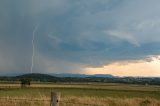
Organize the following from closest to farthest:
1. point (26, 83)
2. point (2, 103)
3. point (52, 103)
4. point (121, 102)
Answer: point (52, 103) < point (2, 103) < point (121, 102) < point (26, 83)

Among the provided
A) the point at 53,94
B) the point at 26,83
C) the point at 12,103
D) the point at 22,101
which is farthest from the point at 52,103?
the point at 26,83

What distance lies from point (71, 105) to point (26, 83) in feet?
328

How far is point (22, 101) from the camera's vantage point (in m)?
19.0

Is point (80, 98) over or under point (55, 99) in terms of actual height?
under

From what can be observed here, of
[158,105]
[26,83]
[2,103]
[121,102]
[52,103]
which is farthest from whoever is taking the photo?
[26,83]

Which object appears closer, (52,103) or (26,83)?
(52,103)

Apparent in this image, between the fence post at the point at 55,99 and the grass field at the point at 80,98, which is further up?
the fence post at the point at 55,99

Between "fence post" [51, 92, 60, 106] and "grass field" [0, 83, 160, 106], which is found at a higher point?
"fence post" [51, 92, 60, 106]

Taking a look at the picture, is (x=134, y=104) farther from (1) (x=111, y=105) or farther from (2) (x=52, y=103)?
(2) (x=52, y=103)

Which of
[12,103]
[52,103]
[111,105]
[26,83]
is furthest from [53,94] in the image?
[26,83]

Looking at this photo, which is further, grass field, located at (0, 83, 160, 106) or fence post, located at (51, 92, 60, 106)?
grass field, located at (0, 83, 160, 106)

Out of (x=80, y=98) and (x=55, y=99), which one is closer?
(x=55, y=99)

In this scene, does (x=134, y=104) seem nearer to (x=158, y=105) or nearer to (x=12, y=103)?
A: (x=158, y=105)

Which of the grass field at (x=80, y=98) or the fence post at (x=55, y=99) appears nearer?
the fence post at (x=55, y=99)
